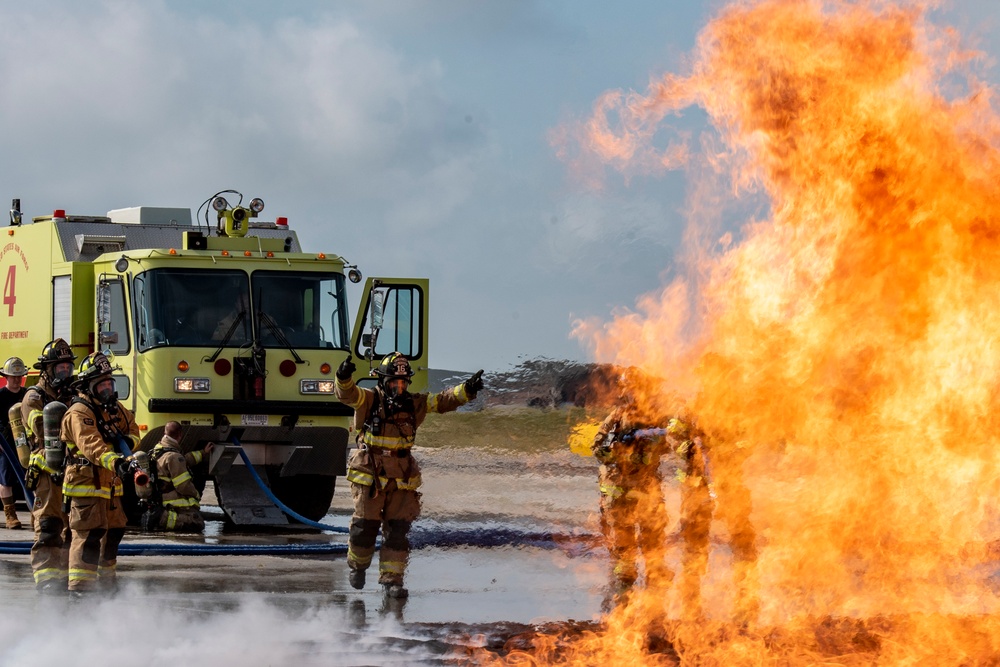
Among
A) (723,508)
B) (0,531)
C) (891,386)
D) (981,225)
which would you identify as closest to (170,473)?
(0,531)

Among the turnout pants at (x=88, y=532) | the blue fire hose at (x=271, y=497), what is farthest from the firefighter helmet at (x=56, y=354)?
the blue fire hose at (x=271, y=497)

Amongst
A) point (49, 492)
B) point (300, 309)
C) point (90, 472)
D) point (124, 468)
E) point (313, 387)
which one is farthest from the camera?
point (300, 309)

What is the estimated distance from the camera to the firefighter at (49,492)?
1073 cm

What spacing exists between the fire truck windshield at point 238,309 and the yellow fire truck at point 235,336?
10 mm

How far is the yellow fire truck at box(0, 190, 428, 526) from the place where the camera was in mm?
14719

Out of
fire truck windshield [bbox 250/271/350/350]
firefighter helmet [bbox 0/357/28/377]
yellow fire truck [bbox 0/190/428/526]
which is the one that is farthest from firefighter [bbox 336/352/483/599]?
firefighter helmet [bbox 0/357/28/377]

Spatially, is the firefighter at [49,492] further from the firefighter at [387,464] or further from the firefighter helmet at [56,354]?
the firefighter at [387,464]

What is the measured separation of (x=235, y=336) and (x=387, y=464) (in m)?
4.21

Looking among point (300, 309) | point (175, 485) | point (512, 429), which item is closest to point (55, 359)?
point (175, 485)

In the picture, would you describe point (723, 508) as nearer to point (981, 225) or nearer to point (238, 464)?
point (981, 225)

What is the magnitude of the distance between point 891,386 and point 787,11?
8.52 ft

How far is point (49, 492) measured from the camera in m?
11.1

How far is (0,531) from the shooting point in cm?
1536

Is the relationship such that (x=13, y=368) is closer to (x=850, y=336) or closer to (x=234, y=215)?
(x=234, y=215)
